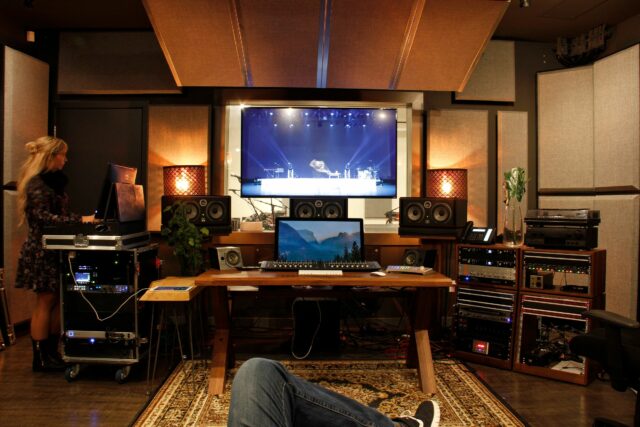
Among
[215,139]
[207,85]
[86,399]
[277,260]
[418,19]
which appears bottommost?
[86,399]

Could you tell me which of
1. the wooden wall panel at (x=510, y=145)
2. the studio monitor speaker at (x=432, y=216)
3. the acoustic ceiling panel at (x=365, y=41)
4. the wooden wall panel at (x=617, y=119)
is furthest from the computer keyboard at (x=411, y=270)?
the wooden wall panel at (x=617, y=119)

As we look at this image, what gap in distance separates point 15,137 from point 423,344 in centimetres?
345

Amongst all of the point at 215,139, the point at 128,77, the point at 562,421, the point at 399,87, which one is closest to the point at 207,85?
the point at 215,139

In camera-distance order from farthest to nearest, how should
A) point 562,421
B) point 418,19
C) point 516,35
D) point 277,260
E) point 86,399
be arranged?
point 516,35, point 418,19, point 277,260, point 86,399, point 562,421

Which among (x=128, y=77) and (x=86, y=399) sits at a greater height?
(x=128, y=77)

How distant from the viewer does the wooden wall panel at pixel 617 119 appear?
3.12m

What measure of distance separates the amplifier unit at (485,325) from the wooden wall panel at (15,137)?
11.0 feet

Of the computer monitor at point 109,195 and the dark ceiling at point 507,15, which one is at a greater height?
the dark ceiling at point 507,15

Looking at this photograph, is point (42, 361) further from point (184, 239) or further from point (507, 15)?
point (507, 15)

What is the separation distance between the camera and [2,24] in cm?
347

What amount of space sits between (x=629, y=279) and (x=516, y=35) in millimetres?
2186

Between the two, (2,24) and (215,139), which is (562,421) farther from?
(2,24)

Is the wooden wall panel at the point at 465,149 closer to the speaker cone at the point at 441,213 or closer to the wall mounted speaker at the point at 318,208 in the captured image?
the speaker cone at the point at 441,213

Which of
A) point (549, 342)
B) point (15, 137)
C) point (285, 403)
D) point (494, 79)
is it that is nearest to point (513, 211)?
point (549, 342)
